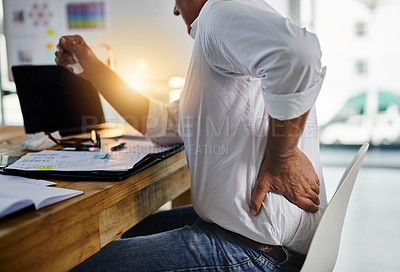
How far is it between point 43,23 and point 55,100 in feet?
7.65

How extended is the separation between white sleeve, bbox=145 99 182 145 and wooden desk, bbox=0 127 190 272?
0.46 ft

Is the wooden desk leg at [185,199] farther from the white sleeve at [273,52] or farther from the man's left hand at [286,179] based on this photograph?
the white sleeve at [273,52]

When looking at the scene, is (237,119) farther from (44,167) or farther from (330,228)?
(44,167)

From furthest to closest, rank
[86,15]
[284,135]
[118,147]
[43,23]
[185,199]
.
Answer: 1. [43,23]
2. [86,15]
3. [185,199]
4. [118,147]
5. [284,135]

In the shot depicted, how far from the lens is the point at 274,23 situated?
2.01ft

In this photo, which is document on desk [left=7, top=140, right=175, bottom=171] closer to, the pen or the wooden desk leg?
the pen


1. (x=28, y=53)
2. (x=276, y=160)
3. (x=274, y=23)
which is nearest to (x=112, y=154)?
(x=276, y=160)

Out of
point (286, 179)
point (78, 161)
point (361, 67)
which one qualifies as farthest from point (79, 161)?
point (361, 67)

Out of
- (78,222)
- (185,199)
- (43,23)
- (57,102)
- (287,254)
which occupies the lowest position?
(185,199)

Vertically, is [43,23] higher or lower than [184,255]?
higher

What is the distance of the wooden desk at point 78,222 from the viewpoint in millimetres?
542

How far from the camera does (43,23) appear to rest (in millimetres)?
3354

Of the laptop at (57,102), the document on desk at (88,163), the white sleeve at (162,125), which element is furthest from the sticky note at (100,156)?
the laptop at (57,102)

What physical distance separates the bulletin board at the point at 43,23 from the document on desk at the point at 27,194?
2686 mm
